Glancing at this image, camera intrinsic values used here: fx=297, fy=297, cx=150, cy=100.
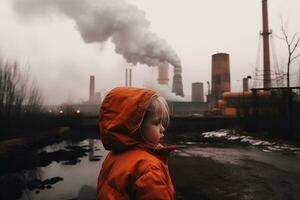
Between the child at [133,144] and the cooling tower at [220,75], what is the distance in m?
44.4

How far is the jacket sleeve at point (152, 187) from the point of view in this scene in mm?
1237

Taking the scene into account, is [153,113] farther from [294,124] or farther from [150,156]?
[294,124]

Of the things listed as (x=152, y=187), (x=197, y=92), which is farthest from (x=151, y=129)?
(x=197, y=92)

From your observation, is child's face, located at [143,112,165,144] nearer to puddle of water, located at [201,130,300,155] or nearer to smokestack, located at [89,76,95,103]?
puddle of water, located at [201,130,300,155]

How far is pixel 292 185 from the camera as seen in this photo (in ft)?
21.6

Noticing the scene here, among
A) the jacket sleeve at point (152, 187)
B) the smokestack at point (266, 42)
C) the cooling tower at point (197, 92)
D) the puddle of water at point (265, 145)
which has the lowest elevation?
the puddle of water at point (265, 145)

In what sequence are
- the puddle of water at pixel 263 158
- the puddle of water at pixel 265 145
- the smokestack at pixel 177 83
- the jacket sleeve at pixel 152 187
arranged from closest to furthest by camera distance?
the jacket sleeve at pixel 152 187 → the puddle of water at pixel 263 158 → the puddle of water at pixel 265 145 → the smokestack at pixel 177 83

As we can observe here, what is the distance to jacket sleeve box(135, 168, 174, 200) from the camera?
48.7 inches

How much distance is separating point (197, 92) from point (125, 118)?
59840 millimetres

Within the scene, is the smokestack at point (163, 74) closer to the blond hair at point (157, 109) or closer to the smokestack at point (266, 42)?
the smokestack at point (266, 42)

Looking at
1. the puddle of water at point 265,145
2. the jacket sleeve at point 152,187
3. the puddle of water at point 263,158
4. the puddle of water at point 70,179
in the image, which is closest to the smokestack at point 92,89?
the puddle of water at point 265,145

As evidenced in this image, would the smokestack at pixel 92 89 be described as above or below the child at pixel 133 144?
above

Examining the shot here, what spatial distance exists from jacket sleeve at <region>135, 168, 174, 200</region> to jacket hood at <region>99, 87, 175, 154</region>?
19cm

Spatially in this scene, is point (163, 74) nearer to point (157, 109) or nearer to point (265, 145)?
point (265, 145)
